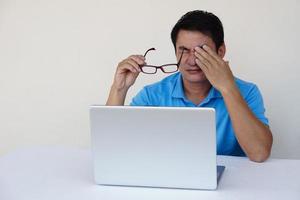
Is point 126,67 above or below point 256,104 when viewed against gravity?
above

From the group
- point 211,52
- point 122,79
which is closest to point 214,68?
point 211,52

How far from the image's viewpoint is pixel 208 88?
1871 mm

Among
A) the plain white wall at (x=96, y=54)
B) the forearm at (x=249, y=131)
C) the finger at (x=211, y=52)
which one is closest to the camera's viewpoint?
the forearm at (x=249, y=131)

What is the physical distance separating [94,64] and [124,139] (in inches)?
52.7

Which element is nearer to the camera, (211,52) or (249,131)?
(249,131)

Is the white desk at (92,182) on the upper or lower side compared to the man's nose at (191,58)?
lower

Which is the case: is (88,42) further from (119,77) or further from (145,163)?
(145,163)

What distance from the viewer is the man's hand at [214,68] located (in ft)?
5.27

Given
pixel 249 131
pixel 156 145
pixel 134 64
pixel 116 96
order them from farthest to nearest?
1. pixel 116 96
2. pixel 134 64
3. pixel 249 131
4. pixel 156 145

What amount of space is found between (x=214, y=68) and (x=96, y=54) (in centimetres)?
106

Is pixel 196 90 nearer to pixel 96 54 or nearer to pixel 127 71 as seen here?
pixel 127 71

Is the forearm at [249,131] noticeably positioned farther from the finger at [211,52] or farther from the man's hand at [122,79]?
the man's hand at [122,79]

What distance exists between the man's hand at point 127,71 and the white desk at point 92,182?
0.32 metres

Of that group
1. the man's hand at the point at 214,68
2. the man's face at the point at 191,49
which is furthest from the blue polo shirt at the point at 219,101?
the man's hand at the point at 214,68
